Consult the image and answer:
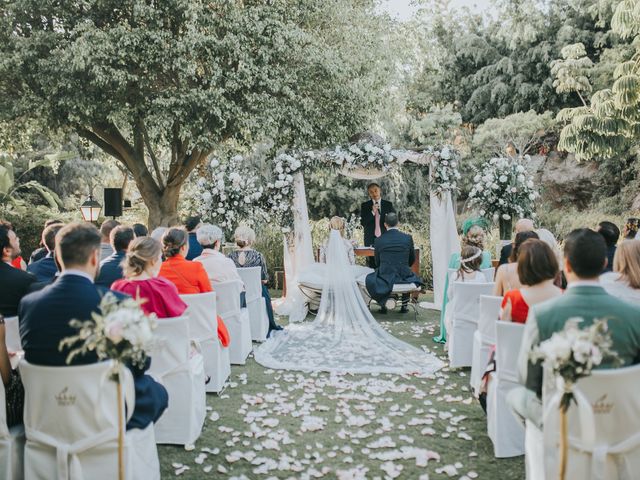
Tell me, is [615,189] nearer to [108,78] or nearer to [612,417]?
[108,78]

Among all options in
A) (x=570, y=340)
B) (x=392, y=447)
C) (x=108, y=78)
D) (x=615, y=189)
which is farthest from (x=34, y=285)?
(x=615, y=189)

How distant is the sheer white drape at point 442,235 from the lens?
33.2ft

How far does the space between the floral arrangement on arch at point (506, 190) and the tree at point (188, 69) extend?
5.09 m

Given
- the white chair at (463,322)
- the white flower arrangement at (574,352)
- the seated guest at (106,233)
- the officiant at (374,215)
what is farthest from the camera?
the officiant at (374,215)

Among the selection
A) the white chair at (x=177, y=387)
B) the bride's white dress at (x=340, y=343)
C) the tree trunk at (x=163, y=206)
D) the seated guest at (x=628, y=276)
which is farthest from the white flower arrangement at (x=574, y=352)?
the tree trunk at (x=163, y=206)

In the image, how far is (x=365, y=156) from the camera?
10039 millimetres

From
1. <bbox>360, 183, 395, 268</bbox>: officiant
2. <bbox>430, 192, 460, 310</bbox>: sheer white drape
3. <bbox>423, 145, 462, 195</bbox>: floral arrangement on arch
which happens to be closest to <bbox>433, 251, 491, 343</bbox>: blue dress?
<bbox>430, 192, 460, 310</bbox>: sheer white drape

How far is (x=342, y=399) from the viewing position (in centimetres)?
539

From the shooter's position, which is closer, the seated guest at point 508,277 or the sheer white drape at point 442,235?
the seated guest at point 508,277

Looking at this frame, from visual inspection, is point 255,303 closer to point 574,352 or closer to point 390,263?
point 390,263

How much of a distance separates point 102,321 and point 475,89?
81.5 ft

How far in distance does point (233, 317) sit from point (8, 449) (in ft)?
11.5

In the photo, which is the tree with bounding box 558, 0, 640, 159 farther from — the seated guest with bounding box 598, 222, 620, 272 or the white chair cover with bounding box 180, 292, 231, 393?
the white chair cover with bounding box 180, 292, 231, 393

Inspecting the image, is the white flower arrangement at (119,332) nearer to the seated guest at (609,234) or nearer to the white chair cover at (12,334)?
the white chair cover at (12,334)
